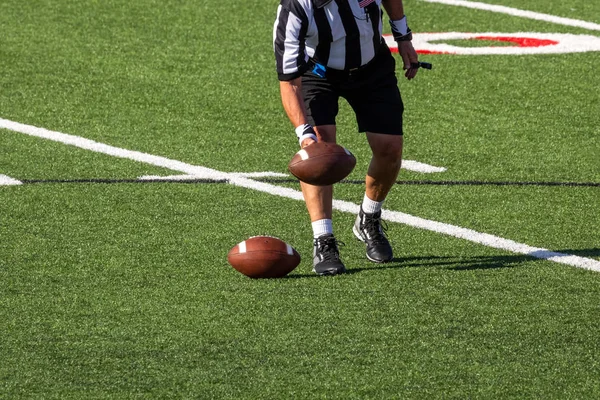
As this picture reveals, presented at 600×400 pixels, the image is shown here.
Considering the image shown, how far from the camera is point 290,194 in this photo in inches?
→ 328

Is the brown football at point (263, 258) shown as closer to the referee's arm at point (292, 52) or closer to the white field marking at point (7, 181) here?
the referee's arm at point (292, 52)

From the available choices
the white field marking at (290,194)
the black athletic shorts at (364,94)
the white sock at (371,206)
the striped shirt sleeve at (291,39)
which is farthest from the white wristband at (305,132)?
the white field marking at (290,194)

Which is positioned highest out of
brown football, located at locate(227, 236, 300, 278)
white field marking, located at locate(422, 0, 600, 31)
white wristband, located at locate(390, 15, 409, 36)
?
white wristband, located at locate(390, 15, 409, 36)

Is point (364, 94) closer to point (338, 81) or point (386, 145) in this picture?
point (338, 81)

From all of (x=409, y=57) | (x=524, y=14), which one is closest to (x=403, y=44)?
(x=409, y=57)

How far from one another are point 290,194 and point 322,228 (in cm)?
148

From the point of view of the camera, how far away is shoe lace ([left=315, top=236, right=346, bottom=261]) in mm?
6703

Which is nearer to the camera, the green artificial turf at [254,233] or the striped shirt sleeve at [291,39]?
the green artificial turf at [254,233]

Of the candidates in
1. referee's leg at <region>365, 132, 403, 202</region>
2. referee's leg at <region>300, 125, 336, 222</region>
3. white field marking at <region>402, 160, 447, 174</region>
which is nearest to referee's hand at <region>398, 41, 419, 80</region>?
referee's leg at <region>365, 132, 403, 202</region>

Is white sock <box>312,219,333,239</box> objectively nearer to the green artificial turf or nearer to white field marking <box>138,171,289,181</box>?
the green artificial turf

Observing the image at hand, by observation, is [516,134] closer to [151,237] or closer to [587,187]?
[587,187]

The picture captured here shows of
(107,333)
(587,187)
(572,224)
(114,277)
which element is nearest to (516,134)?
(587,187)

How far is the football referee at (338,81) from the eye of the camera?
21.5 feet

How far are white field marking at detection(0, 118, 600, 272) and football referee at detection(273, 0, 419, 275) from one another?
2.00ft
